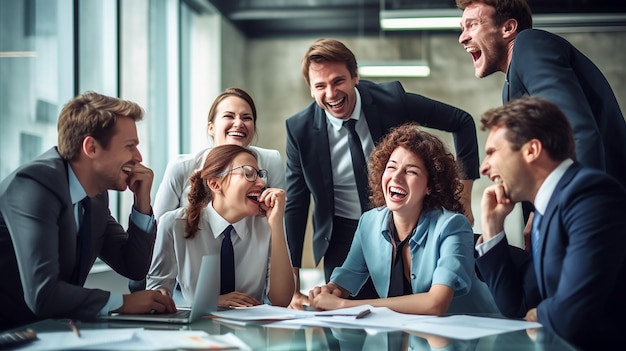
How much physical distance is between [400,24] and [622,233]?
5.83m

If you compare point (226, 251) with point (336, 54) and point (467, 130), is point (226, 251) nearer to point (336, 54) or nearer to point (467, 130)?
point (336, 54)

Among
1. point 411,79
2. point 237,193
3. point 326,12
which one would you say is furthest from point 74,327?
point 411,79

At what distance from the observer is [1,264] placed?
7.14 ft

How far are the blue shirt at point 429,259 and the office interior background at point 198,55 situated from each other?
8.69 ft

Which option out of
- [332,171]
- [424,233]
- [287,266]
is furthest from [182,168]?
[424,233]

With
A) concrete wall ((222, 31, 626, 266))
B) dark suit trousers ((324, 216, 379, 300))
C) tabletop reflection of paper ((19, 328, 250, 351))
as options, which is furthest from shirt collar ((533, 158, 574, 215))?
concrete wall ((222, 31, 626, 266))

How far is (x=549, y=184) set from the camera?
76.2 inches

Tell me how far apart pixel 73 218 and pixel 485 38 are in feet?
5.31

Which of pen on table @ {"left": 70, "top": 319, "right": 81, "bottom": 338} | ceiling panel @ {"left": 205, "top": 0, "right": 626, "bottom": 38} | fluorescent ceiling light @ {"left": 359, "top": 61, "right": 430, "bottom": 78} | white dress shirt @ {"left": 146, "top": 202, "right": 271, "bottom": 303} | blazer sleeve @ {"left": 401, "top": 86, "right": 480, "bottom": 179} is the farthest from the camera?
fluorescent ceiling light @ {"left": 359, "top": 61, "right": 430, "bottom": 78}

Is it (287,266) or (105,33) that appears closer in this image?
(287,266)

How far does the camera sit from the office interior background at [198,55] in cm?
481

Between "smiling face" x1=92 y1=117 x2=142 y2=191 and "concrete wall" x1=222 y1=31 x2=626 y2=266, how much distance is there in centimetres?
680

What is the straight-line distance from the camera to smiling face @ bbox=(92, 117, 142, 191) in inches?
91.3

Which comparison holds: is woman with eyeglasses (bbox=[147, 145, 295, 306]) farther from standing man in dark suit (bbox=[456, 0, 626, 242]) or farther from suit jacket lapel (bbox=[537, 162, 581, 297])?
suit jacket lapel (bbox=[537, 162, 581, 297])
